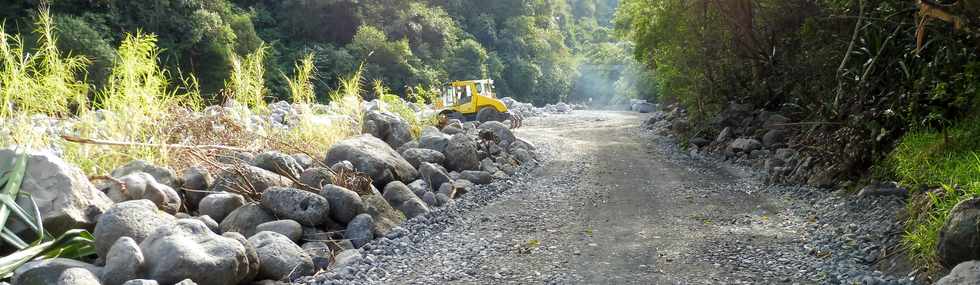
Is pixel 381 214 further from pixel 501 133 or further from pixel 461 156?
pixel 501 133

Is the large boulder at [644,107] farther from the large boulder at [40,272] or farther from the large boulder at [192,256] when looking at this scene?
the large boulder at [40,272]

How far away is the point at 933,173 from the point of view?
21.2ft

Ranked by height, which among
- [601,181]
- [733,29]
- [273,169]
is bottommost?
[601,181]

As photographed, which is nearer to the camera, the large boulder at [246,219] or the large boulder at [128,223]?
the large boulder at [128,223]

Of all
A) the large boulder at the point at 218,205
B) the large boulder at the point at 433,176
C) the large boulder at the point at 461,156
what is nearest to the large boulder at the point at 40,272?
the large boulder at the point at 218,205

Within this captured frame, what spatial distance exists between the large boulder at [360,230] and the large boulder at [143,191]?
4.76 ft

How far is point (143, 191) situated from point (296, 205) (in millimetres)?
1218

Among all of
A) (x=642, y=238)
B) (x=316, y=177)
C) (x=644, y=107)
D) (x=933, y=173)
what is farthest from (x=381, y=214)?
(x=644, y=107)

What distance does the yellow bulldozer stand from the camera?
23875mm

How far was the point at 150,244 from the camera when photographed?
504 cm

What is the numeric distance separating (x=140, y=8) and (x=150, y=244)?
77.4ft

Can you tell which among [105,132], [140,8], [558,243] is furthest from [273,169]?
[140,8]

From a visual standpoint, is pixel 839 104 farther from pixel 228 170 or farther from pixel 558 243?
pixel 228 170

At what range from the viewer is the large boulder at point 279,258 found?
18.2 feet
